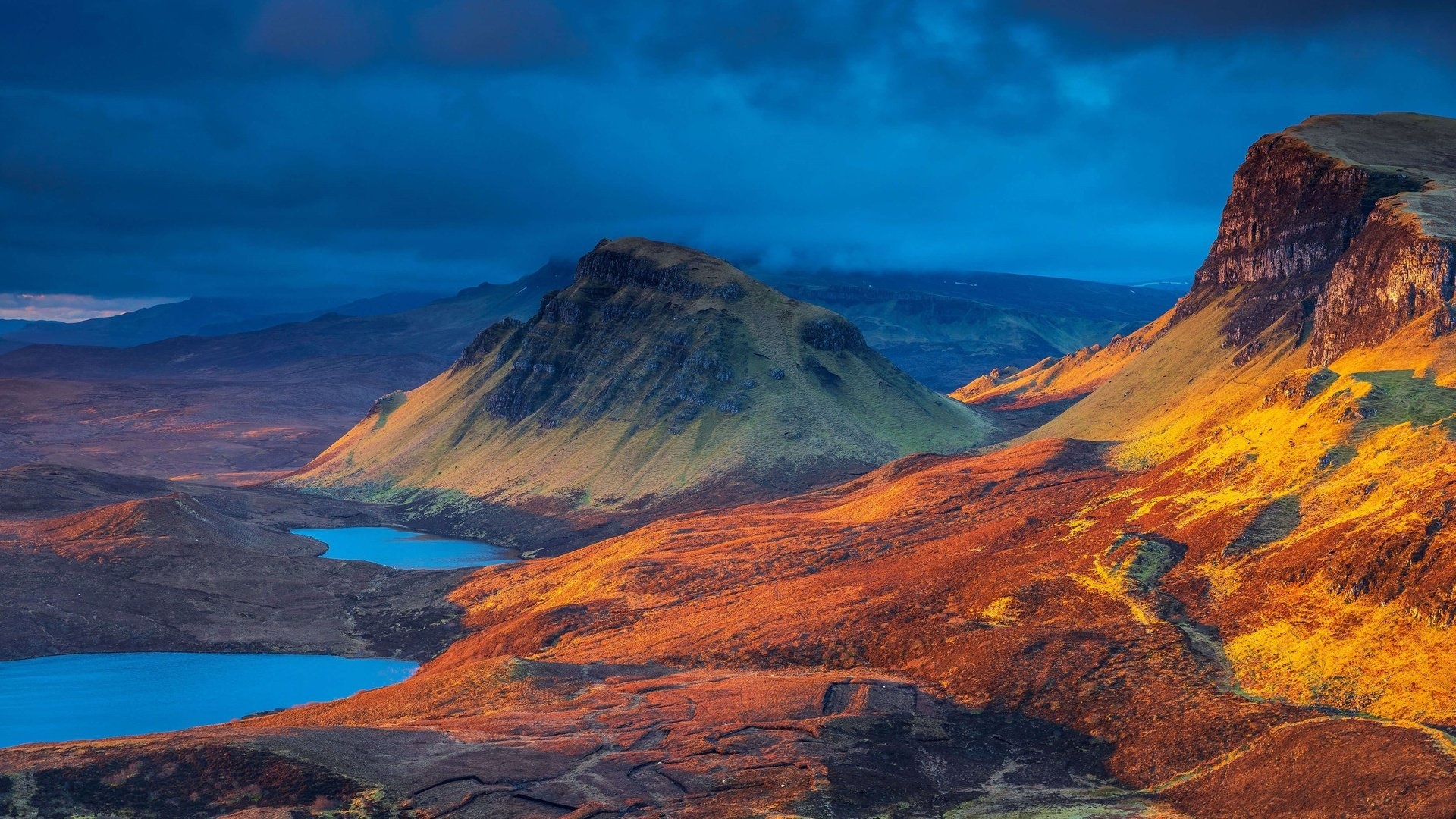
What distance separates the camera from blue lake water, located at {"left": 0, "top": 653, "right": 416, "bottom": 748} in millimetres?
104125

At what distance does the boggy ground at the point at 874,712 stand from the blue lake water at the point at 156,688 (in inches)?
552

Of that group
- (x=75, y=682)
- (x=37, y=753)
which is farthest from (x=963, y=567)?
(x=75, y=682)

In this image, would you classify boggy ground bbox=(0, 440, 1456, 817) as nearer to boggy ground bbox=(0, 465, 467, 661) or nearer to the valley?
the valley

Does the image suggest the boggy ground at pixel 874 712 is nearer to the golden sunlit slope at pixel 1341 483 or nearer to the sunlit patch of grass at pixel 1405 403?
the golden sunlit slope at pixel 1341 483

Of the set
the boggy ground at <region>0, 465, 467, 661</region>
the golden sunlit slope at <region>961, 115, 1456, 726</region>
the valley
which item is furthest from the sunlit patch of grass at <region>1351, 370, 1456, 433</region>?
the boggy ground at <region>0, 465, 467, 661</region>

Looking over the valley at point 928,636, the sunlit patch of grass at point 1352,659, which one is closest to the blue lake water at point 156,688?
the valley at point 928,636

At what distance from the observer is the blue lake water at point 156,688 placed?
342ft

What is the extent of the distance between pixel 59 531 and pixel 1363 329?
587 feet

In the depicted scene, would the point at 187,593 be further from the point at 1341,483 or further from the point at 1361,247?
the point at 1361,247

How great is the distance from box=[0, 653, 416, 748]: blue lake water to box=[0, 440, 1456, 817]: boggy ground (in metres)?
14.0

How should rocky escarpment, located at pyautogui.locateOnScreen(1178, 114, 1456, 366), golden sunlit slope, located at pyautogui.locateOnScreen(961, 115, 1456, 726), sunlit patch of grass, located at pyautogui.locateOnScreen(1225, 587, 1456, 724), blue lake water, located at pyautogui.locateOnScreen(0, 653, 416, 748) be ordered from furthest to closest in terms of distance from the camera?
rocky escarpment, located at pyautogui.locateOnScreen(1178, 114, 1456, 366) → blue lake water, located at pyautogui.locateOnScreen(0, 653, 416, 748) → golden sunlit slope, located at pyautogui.locateOnScreen(961, 115, 1456, 726) → sunlit patch of grass, located at pyautogui.locateOnScreen(1225, 587, 1456, 724)

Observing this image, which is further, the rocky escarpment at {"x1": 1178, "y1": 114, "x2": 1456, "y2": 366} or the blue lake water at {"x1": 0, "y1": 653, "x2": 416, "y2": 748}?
the rocky escarpment at {"x1": 1178, "y1": 114, "x2": 1456, "y2": 366}

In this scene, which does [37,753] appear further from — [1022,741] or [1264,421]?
[1264,421]

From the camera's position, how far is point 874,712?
73562 mm
